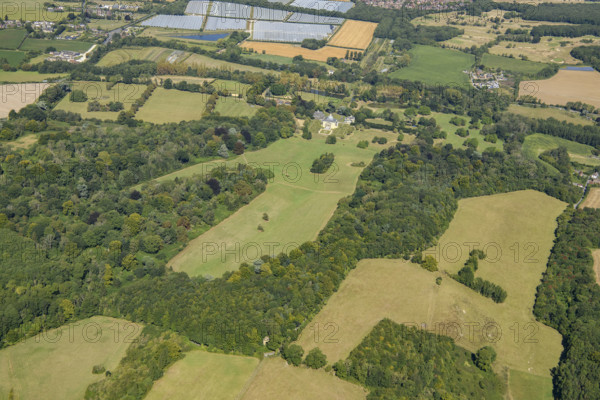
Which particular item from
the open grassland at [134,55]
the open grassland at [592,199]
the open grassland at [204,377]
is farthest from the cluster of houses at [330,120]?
the open grassland at [204,377]

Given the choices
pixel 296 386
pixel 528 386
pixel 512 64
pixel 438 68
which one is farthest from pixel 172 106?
pixel 512 64

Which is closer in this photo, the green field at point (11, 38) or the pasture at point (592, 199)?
the pasture at point (592, 199)

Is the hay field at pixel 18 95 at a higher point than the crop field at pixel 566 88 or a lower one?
lower

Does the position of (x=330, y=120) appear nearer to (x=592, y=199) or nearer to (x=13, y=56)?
(x=592, y=199)

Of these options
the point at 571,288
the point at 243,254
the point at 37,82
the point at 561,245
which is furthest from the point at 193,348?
the point at 37,82

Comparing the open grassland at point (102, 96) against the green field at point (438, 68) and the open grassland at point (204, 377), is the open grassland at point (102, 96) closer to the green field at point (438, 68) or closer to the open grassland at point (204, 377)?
the green field at point (438, 68)

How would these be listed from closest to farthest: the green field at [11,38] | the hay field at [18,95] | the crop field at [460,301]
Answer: the crop field at [460,301] → the hay field at [18,95] → the green field at [11,38]
